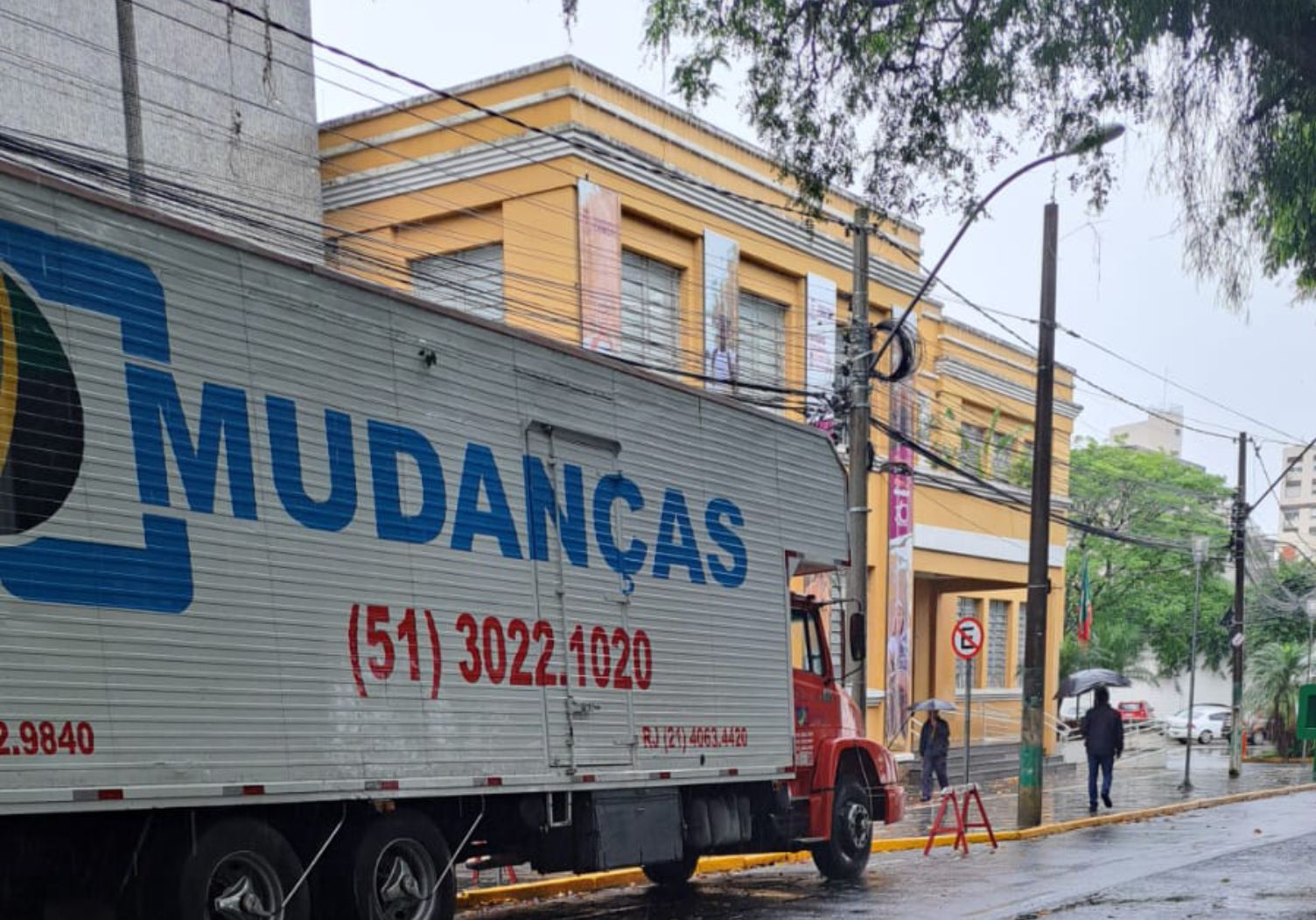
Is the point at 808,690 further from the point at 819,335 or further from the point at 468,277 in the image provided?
the point at 819,335

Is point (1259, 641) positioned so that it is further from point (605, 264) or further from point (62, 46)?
point (62, 46)

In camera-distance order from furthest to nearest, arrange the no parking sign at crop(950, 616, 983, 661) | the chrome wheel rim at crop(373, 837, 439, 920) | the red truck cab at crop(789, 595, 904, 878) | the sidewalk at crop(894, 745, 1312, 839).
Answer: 1. the sidewalk at crop(894, 745, 1312, 839)
2. the no parking sign at crop(950, 616, 983, 661)
3. the red truck cab at crop(789, 595, 904, 878)
4. the chrome wheel rim at crop(373, 837, 439, 920)

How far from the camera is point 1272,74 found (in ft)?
28.5

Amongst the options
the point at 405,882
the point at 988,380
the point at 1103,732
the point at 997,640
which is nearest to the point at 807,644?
the point at 405,882

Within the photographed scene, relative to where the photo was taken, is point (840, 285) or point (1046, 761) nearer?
point (840, 285)

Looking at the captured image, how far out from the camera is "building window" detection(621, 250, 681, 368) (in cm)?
2258

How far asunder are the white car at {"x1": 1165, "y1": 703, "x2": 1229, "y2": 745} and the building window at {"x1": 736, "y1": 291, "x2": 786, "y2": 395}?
1298 inches

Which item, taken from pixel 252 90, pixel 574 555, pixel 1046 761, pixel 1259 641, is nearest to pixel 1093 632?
pixel 1259 641

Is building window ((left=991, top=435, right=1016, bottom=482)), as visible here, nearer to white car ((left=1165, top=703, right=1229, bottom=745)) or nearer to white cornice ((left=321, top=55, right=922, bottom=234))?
white cornice ((left=321, top=55, right=922, bottom=234))

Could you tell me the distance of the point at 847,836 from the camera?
1452 centimetres

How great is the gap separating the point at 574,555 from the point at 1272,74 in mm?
5303

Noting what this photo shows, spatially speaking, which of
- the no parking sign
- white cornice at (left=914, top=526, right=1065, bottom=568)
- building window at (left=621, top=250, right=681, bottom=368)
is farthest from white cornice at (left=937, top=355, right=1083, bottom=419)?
the no parking sign

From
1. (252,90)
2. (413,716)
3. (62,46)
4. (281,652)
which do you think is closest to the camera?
(281,652)

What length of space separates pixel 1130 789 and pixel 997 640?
8.18m
